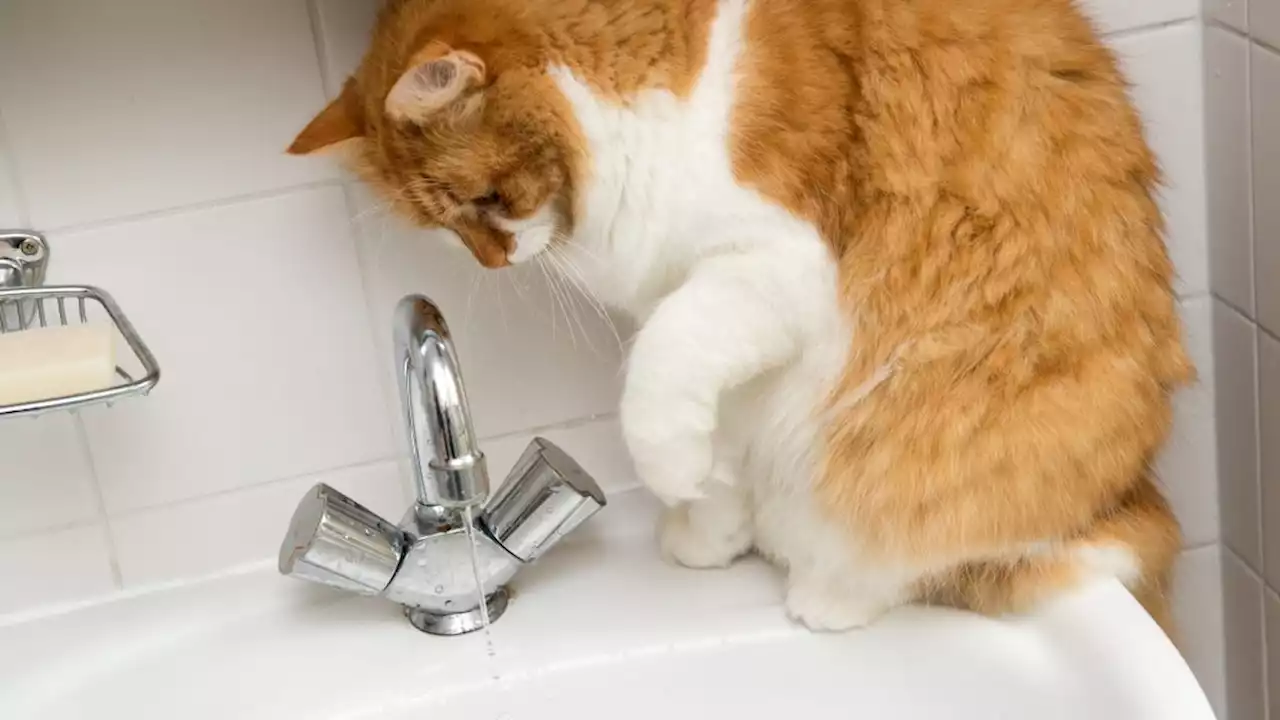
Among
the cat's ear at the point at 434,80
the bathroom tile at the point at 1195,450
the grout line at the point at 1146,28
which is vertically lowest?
the bathroom tile at the point at 1195,450

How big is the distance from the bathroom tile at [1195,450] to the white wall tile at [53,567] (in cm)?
92

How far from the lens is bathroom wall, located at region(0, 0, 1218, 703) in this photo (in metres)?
1.01

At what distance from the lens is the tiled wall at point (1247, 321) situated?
108 cm

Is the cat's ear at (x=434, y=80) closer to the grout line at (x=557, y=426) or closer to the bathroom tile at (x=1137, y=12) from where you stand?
the grout line at (x=557, y=426)

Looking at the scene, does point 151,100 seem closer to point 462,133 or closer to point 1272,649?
point 462,133

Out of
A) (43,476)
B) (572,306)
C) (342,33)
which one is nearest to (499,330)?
(572,306)

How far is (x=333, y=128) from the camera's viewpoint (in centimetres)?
96

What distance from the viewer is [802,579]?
41.4 inches

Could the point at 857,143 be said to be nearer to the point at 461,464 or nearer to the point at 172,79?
the point at 461,464

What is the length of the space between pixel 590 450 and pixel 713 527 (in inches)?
6.0

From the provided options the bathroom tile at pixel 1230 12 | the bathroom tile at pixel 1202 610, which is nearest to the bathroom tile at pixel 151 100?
the bathroom tile at pixel 1230 12

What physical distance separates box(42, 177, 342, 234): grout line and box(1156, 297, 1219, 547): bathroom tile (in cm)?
76

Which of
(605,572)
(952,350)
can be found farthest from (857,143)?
(605,572)

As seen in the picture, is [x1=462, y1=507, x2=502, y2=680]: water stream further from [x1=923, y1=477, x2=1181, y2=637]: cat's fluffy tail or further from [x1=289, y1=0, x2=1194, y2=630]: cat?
[x1=923, y1=477, x2=1181, y2=637]: cat's fluffy tail
